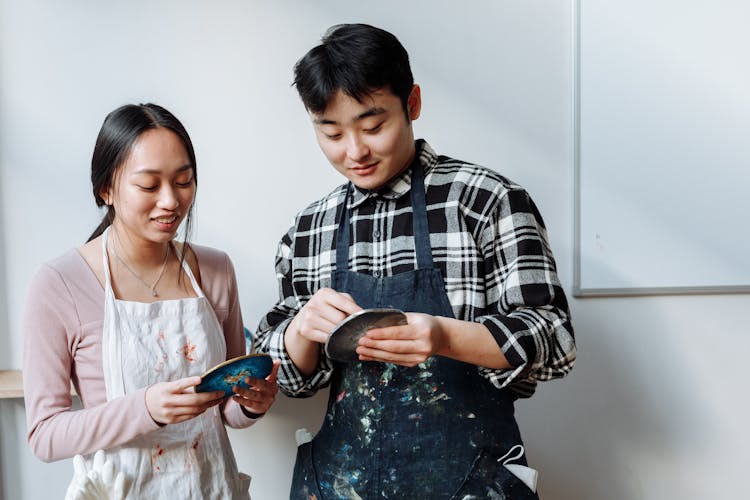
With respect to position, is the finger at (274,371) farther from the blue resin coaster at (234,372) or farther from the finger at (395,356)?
the finger at (395,356)

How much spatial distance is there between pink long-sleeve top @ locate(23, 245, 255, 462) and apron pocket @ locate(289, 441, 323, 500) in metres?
0.30

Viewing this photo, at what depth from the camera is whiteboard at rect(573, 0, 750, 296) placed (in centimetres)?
211

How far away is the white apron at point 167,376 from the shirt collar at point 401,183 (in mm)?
430

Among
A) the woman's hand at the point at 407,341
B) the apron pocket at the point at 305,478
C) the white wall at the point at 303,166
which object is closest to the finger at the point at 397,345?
the woman's hand at the point at 407,341

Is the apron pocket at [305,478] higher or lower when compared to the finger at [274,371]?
lower

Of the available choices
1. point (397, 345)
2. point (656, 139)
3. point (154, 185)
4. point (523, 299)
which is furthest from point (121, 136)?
point (656, 139)

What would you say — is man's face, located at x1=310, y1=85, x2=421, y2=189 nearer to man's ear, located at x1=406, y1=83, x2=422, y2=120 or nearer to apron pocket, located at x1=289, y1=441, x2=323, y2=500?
man's ear, located at x1=406, y1=83, x2=422, y2=120

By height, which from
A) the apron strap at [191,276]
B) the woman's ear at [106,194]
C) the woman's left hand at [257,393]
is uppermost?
the woman's ear at [106,194]

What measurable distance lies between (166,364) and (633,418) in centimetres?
143

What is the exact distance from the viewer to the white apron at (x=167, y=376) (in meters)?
1.43

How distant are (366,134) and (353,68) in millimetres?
119

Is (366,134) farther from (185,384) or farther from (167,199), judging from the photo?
(185,384)

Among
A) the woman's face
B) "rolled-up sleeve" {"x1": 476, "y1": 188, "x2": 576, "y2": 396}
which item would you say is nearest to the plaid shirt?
"rolled-up sleeve" {"x1": 476, "y1": 188, "x2": 576, "y2": 396}

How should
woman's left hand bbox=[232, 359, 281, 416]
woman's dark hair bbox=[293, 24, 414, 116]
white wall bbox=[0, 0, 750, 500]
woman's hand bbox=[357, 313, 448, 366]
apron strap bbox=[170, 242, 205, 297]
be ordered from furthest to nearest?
1. white wall bbox=[0, 0, 750, 500]
2. apron strap bbox=[170, 242, 205, 297]
3. woman's left hand bbox=[232, 359, 281, 416]
4. woman's dark hair bbox=[293, 24, 414, 116]
5. woman's hand bbox=[357, 313, 448, 366]
